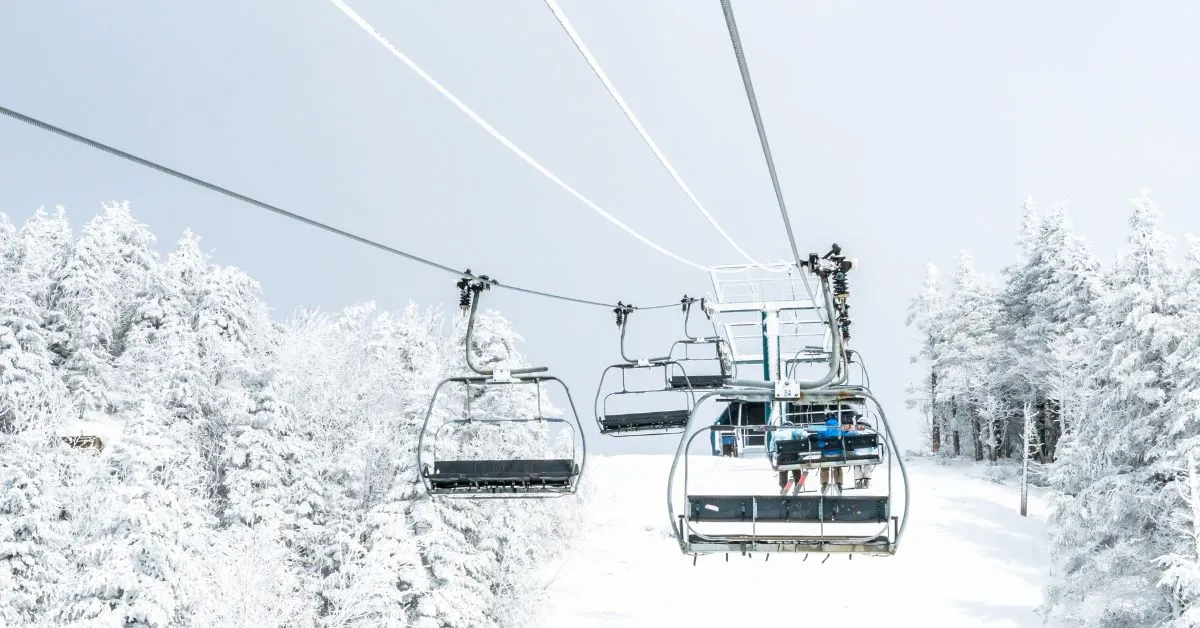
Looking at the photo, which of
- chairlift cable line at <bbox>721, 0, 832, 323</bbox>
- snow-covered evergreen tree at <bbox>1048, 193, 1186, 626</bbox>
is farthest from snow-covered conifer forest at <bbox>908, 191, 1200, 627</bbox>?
chairlift cable line at <bbox>721, 0, 832, 323</bbox>

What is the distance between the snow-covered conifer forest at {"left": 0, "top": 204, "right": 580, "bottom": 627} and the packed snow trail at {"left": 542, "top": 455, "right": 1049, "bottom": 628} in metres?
3.00

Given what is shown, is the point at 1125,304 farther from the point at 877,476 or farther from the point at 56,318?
the point at 56,318

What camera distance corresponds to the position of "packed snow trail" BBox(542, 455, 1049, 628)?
31.5 meters

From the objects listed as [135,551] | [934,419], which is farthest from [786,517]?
[934,419]

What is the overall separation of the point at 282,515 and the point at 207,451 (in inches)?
348

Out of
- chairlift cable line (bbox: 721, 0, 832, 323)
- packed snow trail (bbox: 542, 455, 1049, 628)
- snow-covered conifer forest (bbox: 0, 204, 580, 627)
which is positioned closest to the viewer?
chairlift cable line (bbox: 721, 0, 832, 323)

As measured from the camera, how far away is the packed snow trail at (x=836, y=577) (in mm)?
31547

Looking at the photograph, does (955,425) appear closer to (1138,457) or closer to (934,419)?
(934,419)

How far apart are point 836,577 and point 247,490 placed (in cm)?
2351

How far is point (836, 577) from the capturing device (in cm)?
3562

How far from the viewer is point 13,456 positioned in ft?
80.0

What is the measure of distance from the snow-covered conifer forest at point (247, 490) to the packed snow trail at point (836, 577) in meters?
3.00

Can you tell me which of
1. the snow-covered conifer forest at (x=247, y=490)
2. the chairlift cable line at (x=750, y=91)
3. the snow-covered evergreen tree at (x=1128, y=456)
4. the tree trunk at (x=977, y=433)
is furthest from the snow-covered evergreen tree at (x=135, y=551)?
the tree trunk at (x=977, y=433)

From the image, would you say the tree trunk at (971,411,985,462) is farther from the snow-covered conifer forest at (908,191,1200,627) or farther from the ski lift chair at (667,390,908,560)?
the ski lift chair at (667,390,908,560)
